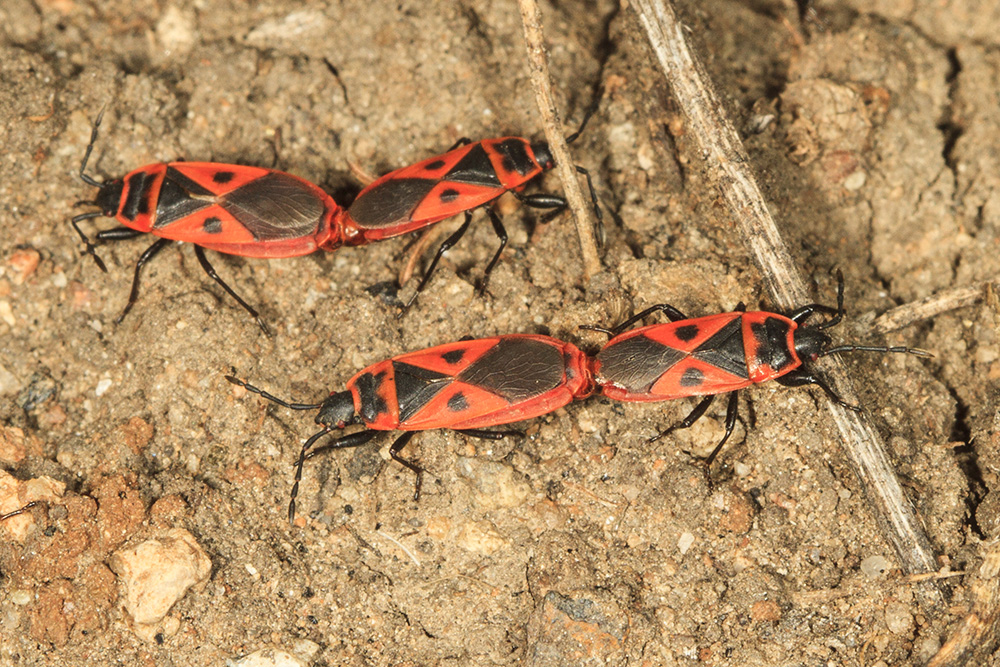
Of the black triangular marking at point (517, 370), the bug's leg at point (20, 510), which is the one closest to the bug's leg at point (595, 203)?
the black triangular marking at point (517, 370)

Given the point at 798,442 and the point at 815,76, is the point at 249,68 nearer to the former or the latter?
the point at 815,76

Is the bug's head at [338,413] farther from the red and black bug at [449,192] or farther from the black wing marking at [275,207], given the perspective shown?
the black wing marking at [275,207]

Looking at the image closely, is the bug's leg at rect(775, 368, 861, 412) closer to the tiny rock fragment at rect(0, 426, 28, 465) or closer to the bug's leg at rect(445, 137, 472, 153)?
the bug's leg at rect(445, 137, 472, 153)

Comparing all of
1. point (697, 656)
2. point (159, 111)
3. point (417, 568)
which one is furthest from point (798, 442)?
point (159, 111)

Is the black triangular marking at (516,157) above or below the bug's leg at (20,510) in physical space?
above

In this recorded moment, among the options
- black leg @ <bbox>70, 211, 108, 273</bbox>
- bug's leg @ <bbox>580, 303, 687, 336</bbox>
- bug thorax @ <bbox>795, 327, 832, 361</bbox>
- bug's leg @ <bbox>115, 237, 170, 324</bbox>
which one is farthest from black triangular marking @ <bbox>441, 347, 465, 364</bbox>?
black leg @ <bbox>70, 211, 108, 273</bbox>

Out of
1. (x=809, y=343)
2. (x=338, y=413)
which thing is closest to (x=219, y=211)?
(x=338, y=413)
